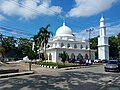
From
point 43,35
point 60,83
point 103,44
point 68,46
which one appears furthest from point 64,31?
point 60,83

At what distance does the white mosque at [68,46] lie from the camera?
219 feet

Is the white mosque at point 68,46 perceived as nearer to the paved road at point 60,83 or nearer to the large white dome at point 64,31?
the large white dome at point 64,31

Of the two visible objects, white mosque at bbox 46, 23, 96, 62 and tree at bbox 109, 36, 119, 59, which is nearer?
white mosque at bbox 46, 23, 96, 62

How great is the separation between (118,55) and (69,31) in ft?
105

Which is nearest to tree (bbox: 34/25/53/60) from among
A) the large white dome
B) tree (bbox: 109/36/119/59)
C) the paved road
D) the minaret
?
the large white dome

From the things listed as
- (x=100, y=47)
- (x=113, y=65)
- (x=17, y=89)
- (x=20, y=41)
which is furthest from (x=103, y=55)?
(x=17, y=89)

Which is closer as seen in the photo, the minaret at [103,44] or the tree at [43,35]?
the tree at [43,35]

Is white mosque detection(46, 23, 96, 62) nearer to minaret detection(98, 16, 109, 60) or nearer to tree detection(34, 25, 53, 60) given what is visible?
minaret detection(98, 16, 109, 60)

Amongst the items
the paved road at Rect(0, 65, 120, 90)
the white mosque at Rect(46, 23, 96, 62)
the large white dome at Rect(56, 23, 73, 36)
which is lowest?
the paved road at Rect(0, 65, 120, 90)

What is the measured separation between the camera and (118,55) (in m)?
97.5

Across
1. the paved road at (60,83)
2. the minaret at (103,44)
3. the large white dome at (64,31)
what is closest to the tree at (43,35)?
the large white dome at (64,31)

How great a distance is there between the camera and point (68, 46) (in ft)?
236

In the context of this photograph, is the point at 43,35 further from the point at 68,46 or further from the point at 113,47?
the point at 113,47

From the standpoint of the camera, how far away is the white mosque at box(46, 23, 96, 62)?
219ft
